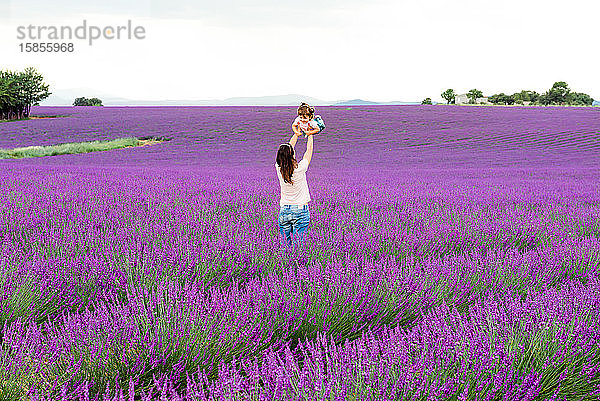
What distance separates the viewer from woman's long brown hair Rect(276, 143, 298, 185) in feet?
9.72

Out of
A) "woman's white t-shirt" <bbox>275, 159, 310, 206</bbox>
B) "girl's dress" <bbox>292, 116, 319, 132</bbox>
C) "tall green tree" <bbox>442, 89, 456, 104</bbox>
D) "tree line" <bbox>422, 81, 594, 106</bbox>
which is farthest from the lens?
"tall green tree" <bbox>442, 89, 456, 104</bbox>

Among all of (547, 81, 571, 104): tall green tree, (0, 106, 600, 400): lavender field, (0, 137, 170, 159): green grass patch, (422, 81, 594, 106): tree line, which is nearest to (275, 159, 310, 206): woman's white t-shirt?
(0, 106, 600, 400): lavender field

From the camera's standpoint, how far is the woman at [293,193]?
304cm

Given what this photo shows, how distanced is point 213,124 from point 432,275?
97.0 feet

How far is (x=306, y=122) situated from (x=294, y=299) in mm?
1208

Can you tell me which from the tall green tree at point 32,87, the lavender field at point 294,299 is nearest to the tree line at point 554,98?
the tall green tree at point 32,87

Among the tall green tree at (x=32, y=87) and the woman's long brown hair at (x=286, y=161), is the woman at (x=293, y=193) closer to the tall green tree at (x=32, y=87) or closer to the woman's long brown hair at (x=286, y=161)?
the woman's long brown hair at (x=286, y=161)

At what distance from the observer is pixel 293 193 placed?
3188mm

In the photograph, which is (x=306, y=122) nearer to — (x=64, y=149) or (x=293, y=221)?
(x=293, y=221)

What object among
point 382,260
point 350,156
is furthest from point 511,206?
point 350,156

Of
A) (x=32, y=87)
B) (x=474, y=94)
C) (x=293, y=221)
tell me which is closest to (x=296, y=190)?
(x=293, y=221)

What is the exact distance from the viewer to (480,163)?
52.2 feet

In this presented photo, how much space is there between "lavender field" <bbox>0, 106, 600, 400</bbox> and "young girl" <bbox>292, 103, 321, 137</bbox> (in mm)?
815

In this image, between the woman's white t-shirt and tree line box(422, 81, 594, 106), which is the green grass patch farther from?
tree line box(422, 81, 594, 106)
